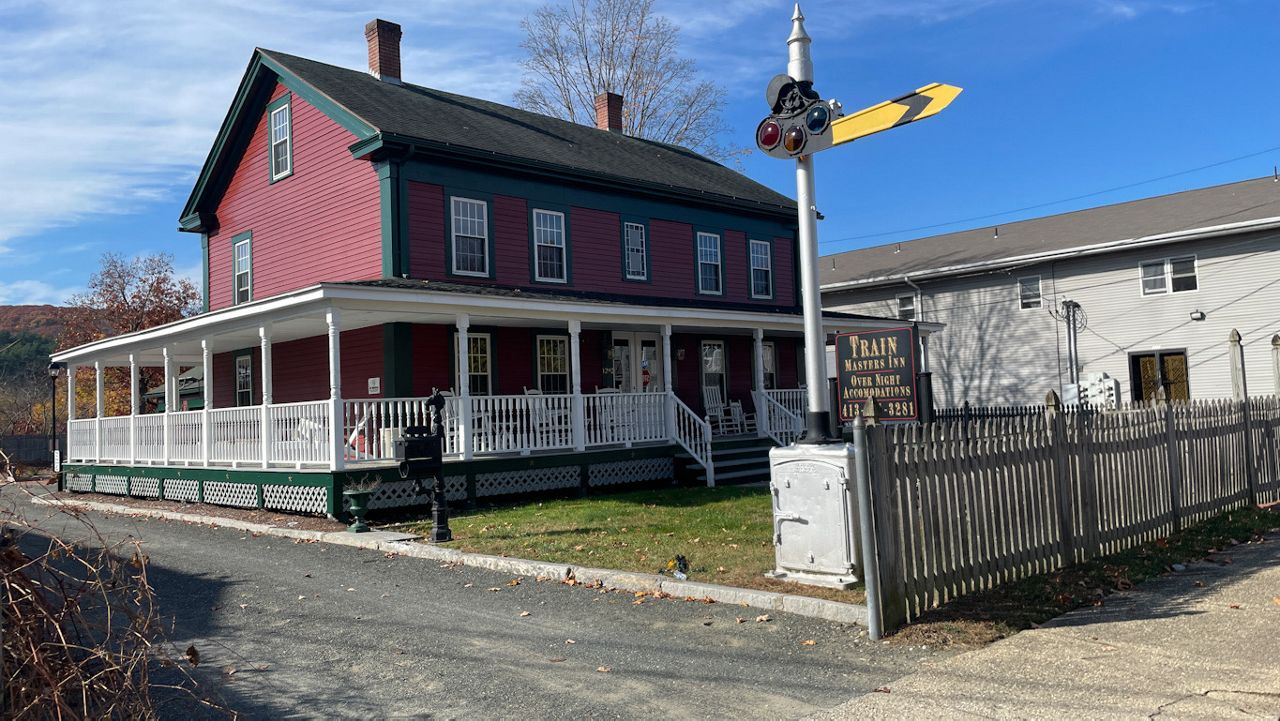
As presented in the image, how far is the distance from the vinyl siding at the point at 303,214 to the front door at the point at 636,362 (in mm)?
5870

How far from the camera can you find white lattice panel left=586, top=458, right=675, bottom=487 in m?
17.5

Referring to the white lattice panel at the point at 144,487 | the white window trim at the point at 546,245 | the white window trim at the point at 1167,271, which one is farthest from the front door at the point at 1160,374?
the white lattice panel at the point at 144,487

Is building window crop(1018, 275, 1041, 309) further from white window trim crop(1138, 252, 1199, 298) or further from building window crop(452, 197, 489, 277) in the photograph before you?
building window crop(452, 197, 489, 277)

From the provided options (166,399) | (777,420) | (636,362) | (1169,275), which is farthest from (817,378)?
(1169,275)

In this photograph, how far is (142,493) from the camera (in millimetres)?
19797

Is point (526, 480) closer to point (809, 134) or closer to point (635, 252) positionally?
→ point (635, 252)

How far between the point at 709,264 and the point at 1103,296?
1292 centimetres

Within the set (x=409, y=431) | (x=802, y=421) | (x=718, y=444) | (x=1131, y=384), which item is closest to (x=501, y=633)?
(x=409, y=431)

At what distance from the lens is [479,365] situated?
18750 mm

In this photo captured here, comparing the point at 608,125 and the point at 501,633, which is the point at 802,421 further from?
the point at 501,633

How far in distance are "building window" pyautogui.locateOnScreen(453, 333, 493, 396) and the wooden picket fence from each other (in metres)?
12.0

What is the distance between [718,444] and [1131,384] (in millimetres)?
14909

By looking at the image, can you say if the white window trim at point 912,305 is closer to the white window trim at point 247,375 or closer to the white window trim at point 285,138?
the white window trim at point 285,138

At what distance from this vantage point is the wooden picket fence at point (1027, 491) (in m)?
6.70
